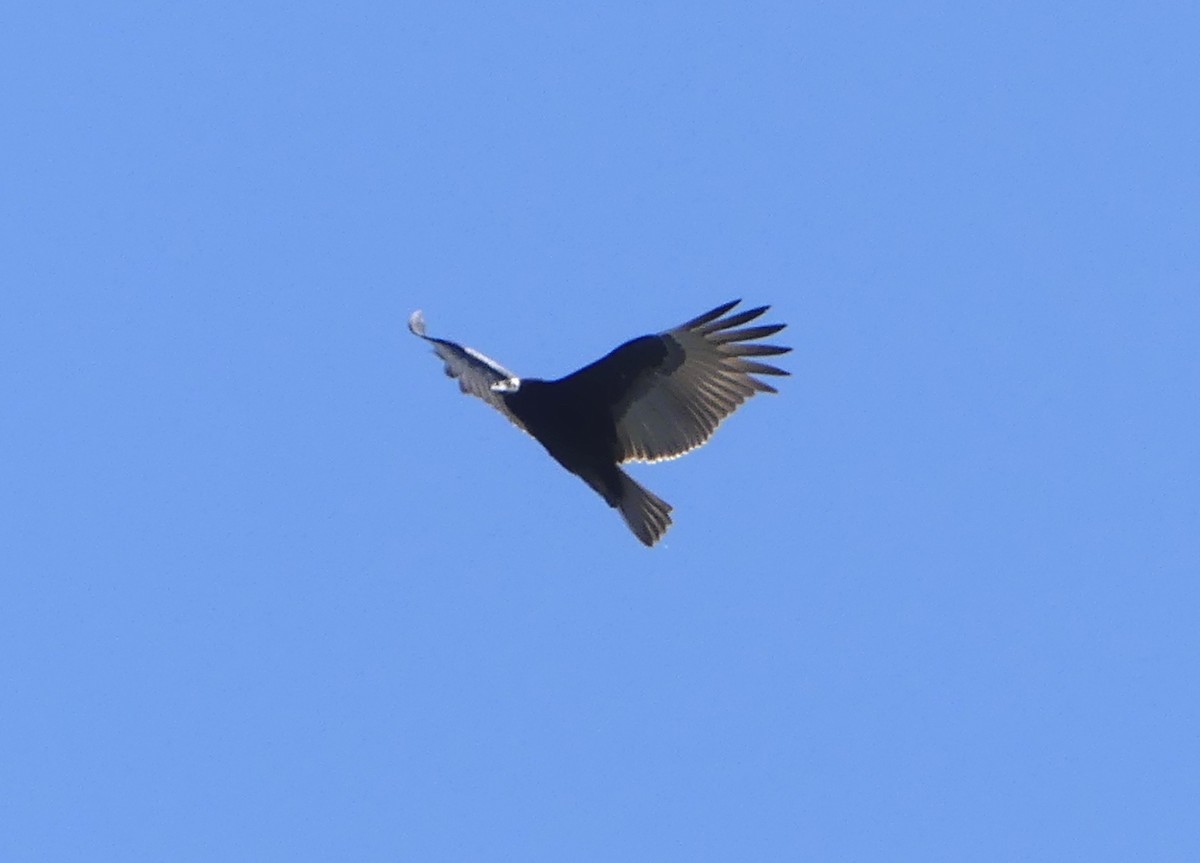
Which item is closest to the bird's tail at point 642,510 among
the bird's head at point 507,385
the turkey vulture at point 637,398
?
the turkey vulture at point 637,398

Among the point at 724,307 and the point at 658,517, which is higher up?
the point at 724,307

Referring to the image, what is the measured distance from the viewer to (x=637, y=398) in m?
17.4

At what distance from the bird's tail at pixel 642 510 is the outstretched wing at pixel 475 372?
0.87 meters

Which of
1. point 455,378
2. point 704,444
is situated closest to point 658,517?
point 704,444

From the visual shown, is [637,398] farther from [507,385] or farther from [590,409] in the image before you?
[507,385]

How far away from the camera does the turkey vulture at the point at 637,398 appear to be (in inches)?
674

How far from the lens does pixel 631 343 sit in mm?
17094

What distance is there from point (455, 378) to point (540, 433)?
725 mm

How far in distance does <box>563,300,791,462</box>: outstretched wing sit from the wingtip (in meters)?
1.69

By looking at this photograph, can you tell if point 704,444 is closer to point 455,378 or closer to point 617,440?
point 617,440

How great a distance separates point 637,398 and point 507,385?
1.08 meters

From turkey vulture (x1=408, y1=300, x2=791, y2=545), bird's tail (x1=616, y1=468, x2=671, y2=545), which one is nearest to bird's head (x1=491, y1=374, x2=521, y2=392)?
turkey vulture (x1=408, y1=300, x2=791, y2=545)

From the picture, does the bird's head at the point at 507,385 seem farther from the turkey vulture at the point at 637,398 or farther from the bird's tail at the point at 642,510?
the bird's tail at the point at 642,510

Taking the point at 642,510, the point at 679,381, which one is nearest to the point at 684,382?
the point at 679,381
